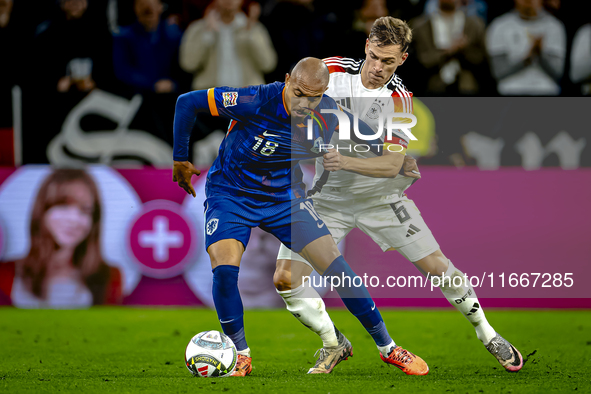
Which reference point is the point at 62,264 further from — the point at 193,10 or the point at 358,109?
the point at 358,109

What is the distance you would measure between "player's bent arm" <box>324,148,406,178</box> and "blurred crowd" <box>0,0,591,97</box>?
2813 mm

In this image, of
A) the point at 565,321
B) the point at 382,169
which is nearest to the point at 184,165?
the point at 382,169

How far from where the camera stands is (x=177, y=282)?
7035 millimetres

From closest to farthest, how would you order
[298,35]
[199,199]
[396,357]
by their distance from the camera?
[396,357], [199,199], [298,35]

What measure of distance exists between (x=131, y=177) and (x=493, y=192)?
12.0 ft

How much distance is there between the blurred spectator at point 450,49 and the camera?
24.4 ft

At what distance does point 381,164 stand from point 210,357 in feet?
5.54

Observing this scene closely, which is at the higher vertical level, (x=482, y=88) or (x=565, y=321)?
(x=482, y=88)

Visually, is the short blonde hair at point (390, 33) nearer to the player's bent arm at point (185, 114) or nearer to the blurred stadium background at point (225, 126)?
the player's bent arm at point (185, 114)

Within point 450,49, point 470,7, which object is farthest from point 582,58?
point 450,49

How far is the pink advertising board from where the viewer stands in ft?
22.2

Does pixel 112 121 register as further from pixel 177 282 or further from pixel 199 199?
pixel 177 282

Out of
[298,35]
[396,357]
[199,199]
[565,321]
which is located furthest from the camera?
[298,35]

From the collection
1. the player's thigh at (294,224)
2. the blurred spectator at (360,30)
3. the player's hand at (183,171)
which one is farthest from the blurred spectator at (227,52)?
the player's thigh at (294,224)
